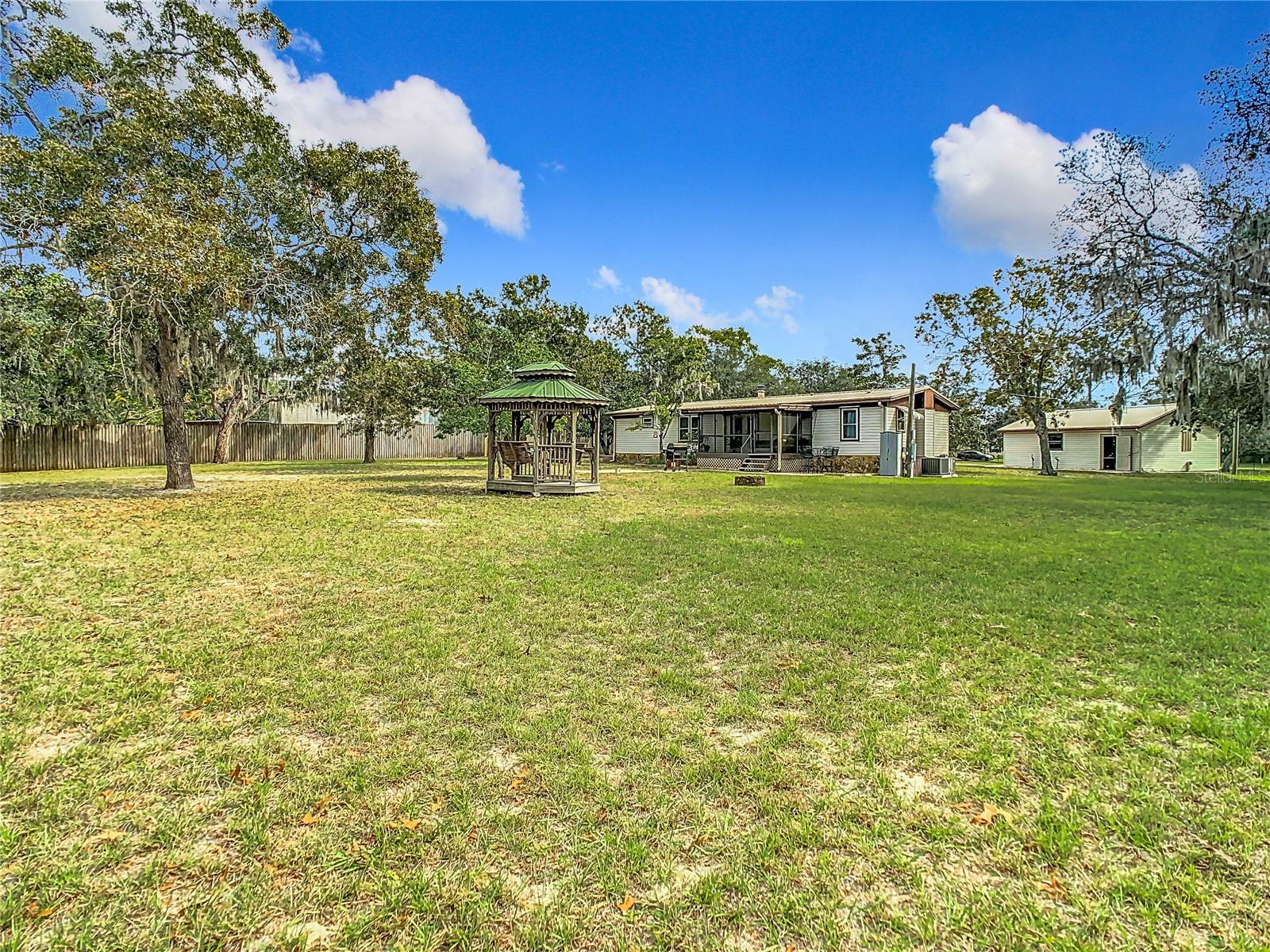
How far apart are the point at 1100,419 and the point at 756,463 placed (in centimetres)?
2058

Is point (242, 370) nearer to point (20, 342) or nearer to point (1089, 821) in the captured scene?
point (20, 342)

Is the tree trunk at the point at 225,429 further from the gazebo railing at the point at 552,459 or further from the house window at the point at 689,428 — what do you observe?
the house window at the point at 689,428

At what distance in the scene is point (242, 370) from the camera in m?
21.3

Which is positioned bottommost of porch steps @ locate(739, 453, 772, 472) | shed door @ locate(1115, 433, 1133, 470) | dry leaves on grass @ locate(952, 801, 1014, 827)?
dry leaves on grass @ locate(952, 801, 1014, 827)

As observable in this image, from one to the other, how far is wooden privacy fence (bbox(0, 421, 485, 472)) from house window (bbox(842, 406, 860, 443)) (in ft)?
67.9

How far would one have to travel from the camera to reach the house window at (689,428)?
2900cm

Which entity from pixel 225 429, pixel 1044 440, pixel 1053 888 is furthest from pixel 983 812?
pixel 1044 440

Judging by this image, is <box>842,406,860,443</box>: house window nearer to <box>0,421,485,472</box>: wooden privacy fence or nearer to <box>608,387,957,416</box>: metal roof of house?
<box>608,387,957,416</box>: metal roof of house

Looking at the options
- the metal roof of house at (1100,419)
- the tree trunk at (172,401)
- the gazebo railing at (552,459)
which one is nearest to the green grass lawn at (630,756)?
the gazebo railing at (552,459)

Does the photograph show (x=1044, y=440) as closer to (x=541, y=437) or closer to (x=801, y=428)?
(x=801, y=428)

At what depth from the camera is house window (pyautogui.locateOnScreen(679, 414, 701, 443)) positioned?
2900 centimetres

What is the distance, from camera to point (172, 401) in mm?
12891

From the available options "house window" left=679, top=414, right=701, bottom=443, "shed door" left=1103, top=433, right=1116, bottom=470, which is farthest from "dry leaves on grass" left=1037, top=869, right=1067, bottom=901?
"shed door" left=1103, top=433, right=1116, bottom=470

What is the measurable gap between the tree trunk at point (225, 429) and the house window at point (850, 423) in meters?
23.6
